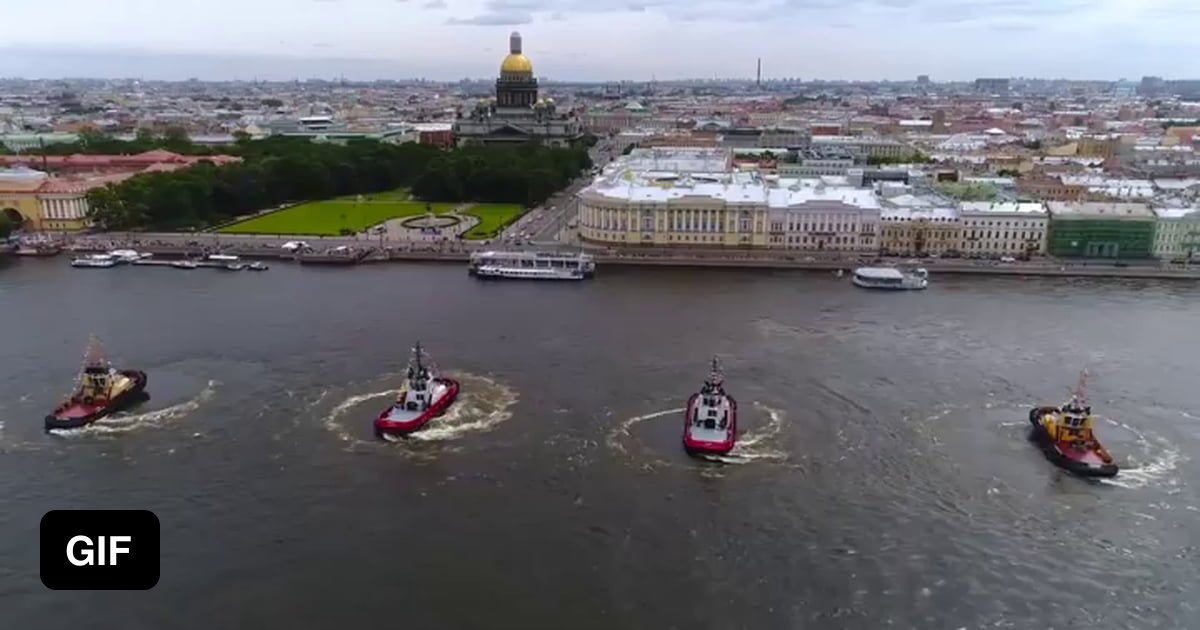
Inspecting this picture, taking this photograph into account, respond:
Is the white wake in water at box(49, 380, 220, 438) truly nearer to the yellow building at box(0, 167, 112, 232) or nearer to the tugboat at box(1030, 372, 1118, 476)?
the tugboat at box(1030, 372, 1118, 476)

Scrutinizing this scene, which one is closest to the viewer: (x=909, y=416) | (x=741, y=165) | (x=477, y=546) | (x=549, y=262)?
(x=477, y=546)

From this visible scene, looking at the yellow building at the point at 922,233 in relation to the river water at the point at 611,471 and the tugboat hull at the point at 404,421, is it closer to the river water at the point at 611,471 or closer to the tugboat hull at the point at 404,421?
the river water at the point at 611,471

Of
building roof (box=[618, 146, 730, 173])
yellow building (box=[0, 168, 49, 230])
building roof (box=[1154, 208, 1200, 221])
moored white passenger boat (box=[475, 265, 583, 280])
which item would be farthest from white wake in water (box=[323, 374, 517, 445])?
building roof (box=[618, 146, 730, 173])

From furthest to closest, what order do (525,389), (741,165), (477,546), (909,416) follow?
(741,165) < (525,389) < (909,416) < (477,546)

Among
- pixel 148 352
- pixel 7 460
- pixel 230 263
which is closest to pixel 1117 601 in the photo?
pixel 7 460

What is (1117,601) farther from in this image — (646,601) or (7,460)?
(7,460)

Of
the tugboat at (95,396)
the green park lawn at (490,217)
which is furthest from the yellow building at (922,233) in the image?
A: the tugboat at (95,396)
